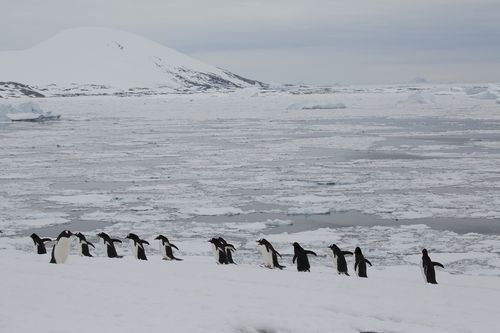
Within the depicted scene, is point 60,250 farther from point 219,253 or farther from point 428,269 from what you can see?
point 428,269

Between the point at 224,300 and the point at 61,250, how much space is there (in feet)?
10.7

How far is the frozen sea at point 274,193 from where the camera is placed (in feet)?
36.7

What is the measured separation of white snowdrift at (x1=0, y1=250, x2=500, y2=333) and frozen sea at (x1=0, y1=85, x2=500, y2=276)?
193cm

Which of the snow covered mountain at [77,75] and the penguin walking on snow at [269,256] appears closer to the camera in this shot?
the penguin walking on snow at [269,256]

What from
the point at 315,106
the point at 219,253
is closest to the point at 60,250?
the point at 219,253

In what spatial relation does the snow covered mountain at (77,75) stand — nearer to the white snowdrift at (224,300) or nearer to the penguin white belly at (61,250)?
the penguin white belly at (61,250)

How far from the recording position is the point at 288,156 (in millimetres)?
23062

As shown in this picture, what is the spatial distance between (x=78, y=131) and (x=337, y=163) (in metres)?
19.3

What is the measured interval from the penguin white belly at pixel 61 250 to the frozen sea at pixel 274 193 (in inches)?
81.2

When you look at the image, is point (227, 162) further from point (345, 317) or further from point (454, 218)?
point (345, 317)

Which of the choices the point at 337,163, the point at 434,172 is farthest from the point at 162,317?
the point at 337,163

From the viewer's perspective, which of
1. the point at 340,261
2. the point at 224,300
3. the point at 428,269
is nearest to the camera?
the point at 224,300

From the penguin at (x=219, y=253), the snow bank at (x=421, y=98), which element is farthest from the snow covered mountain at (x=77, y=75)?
the penguin at (x=219, y=253)

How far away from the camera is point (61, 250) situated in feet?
29.2
